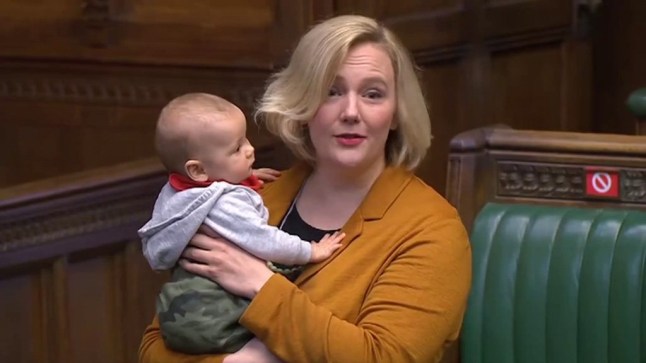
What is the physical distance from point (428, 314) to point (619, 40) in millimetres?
2057

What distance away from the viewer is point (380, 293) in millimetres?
1968

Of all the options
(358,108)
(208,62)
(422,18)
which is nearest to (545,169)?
(358,108)

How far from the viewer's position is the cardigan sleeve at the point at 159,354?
2.01 meters

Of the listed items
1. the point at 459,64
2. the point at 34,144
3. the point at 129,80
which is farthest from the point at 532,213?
the point at 34,144

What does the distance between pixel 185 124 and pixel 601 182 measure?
792mm

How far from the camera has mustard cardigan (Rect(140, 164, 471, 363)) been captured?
6.32 ft

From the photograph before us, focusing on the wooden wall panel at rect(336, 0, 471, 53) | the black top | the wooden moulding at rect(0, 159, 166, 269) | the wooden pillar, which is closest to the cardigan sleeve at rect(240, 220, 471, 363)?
the black top

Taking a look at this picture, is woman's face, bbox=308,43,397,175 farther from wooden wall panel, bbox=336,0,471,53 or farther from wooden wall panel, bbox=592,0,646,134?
wooden wall panel, bbox=592,0,646,134

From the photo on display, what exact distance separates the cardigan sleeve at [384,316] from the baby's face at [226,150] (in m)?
0.19

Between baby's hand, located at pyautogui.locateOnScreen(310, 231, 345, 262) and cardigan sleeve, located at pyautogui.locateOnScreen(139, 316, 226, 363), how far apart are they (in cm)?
22

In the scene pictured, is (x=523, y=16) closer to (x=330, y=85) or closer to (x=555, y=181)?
(x=555, y=181)

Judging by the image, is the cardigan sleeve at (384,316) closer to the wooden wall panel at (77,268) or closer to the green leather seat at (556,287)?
the green leather seat at (556,287)

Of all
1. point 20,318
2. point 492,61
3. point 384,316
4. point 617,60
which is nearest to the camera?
point 384,316

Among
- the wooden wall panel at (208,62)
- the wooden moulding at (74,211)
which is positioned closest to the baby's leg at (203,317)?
the wooden moulding at (74,211)
